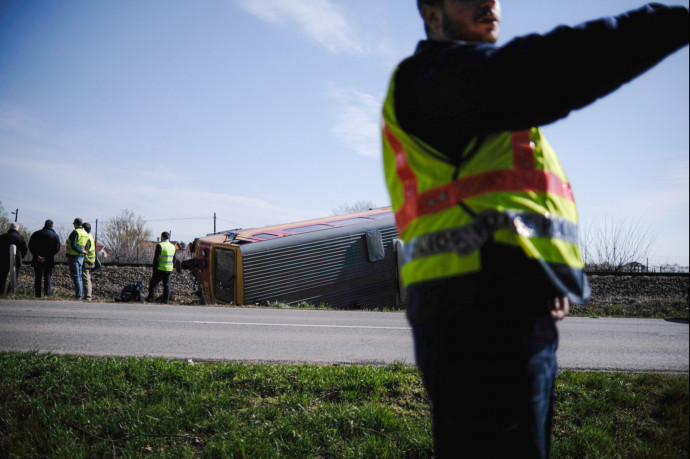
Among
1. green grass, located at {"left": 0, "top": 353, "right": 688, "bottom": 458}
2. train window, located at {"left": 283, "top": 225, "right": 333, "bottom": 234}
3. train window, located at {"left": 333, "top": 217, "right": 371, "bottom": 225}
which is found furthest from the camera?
train window, located at {"left": 333, "top": 217, "right": 371, "bottom": 225}

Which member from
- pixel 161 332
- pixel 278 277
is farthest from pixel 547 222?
pixel 278 277

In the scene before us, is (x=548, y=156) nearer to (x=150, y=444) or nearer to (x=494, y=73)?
(x=494, y=73)

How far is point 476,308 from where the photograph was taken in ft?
3.88

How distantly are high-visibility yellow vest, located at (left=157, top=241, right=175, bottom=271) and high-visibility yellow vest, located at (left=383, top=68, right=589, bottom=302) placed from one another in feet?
Answer: 42.4

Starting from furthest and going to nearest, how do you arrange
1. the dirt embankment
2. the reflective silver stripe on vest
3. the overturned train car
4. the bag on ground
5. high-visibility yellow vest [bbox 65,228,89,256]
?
1. the dirt embankment
2. the bag on ground
3. high-visibility yellow vest [bbox 65,228,89,256]
4. the overturned train car
5. the reflective silver stripe on vest

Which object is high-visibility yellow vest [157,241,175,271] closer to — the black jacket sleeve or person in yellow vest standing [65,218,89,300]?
person in yellow vest standing [65,218,89,300]

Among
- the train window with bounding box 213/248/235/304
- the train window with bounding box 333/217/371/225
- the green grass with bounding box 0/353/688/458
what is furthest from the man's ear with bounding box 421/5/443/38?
the train window with bounding box 333/217/371/225

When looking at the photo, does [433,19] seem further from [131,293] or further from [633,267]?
[633,267]

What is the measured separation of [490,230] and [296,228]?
11994 mm

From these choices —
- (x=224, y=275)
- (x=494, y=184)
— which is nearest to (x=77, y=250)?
(x=224, y=275)

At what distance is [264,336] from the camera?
7359 mm

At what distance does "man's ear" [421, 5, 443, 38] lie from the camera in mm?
1411

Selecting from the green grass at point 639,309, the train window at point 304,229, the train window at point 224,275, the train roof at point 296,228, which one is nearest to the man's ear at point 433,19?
the train window at point 224,275

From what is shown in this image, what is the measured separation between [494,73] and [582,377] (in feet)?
13.4
